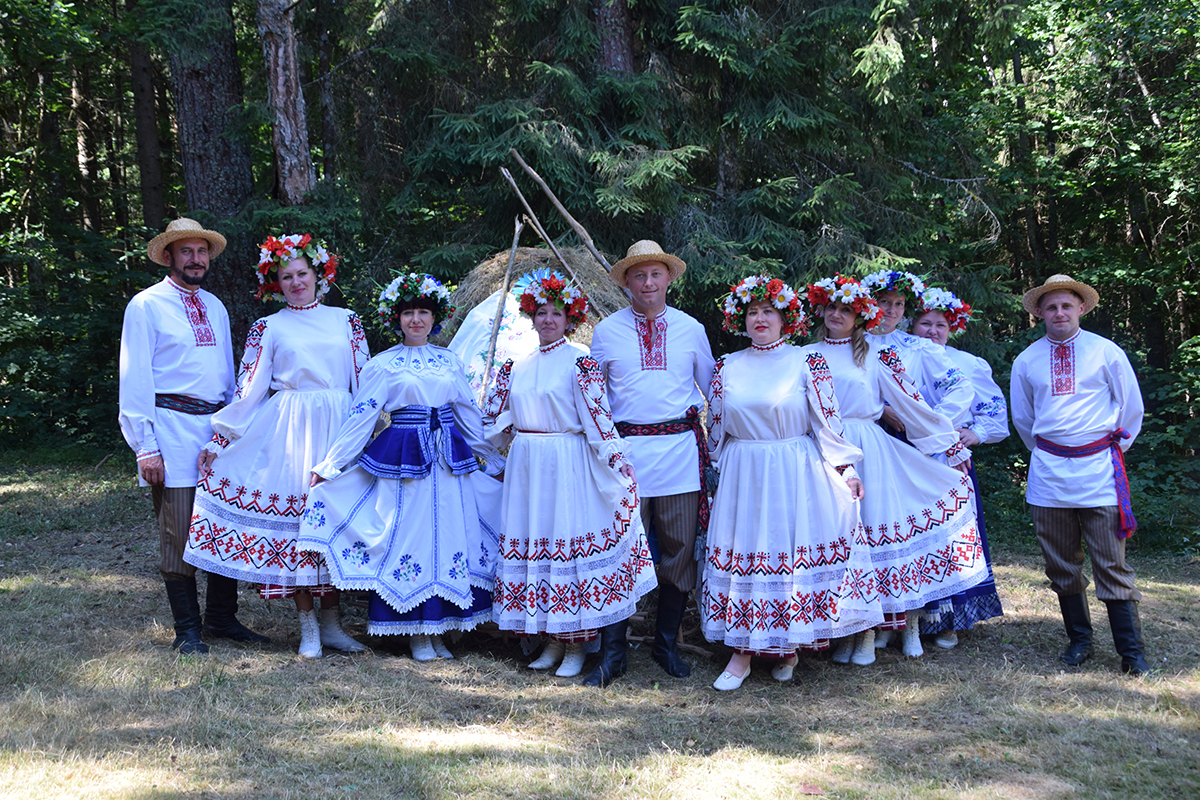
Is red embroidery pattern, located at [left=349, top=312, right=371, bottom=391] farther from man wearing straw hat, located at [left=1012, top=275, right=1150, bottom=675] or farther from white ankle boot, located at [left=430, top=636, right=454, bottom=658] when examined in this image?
man wearing straw hat, located at [left=1012, top=275, right=1150, bottom=675]

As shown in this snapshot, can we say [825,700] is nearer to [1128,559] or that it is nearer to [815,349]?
[815,349]

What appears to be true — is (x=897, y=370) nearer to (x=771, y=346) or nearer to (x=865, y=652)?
(x=771, y=346)

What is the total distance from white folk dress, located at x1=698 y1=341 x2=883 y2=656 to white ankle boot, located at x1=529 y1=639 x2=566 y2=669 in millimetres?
741

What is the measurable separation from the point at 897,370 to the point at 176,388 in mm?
3421

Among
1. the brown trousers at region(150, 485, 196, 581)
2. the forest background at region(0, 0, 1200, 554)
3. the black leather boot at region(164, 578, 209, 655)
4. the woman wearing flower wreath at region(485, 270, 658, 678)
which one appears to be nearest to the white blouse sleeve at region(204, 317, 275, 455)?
the brown trousers at region(150, 485, 196, 581)

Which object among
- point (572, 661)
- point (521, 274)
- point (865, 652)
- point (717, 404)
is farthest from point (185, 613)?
point (865, 652)

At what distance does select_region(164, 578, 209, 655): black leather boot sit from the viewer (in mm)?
4492

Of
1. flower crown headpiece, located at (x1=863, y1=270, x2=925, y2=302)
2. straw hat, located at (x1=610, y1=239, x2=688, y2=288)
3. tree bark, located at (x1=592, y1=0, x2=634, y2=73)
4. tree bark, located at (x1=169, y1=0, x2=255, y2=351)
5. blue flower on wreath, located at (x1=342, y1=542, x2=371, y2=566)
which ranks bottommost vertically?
blue flower on wreath, located at (x1=342, y1=542, x2=371, y2=566)

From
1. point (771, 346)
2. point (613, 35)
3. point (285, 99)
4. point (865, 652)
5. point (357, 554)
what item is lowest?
point (865, 652)

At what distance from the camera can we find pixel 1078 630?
4.54m

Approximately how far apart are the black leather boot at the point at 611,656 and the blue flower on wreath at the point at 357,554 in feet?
3.72

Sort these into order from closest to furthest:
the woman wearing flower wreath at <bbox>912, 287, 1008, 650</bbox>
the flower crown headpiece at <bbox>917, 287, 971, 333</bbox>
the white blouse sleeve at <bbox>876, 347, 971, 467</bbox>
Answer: the white blouse sleeve at <bbox>876, 347, 971, 467</bbox> < the woman wearing flower wreath at <bbox>912, 287, 1008, 650</bbox> < the flower crown headpiece at <bbox>917, 287, 971, 333</bbox>

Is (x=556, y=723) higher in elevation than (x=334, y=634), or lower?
lower

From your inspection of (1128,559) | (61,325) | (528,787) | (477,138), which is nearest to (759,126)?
(477,138)
